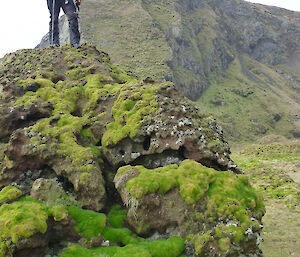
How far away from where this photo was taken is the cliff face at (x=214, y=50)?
310 feet

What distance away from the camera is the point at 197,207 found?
8.97 metres

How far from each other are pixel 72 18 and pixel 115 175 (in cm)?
1530

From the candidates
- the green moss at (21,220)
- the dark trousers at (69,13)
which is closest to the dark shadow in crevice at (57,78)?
the dark trousers at (69,13)

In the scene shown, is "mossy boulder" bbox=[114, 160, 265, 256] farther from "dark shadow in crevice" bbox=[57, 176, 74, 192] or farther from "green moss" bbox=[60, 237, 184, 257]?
"dark shadow in crevice" bbox=[57, 176, 74, 192]

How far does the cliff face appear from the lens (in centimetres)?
9456

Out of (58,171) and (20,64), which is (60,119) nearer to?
(58,171)

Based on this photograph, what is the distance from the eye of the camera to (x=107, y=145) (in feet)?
38.9

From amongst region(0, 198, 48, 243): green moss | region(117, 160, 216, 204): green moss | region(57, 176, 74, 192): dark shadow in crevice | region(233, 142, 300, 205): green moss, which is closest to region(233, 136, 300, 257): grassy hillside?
region(233, 142, 300, 205): green moss

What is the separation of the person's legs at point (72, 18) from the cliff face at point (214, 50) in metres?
59.1

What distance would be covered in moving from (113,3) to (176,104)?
116314 mm

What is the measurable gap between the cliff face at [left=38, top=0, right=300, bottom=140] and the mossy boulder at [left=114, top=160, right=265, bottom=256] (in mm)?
72213

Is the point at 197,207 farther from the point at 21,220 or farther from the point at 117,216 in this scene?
the point at 21,220

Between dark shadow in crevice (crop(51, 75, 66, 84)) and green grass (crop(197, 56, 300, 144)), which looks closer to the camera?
dark shadow in crevice (crop(51, 75, 66, 84))

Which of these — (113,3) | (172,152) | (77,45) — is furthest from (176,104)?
(113,3)
